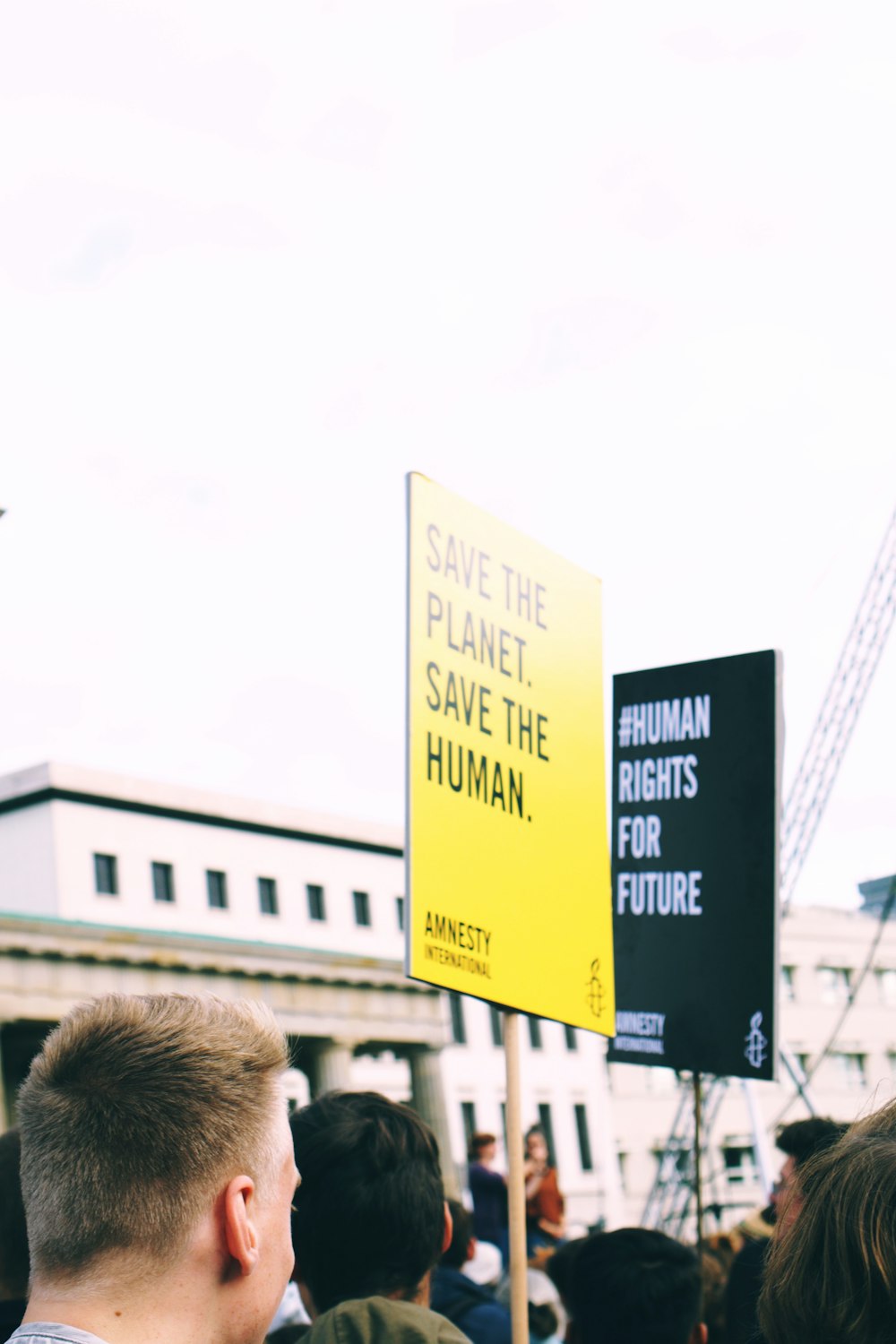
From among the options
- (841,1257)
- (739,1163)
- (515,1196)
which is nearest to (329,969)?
(739,1163)

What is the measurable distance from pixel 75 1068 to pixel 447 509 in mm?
2822

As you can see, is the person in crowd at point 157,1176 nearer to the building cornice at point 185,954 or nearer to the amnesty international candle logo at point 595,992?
the amnesty international candle logo at point 595,992

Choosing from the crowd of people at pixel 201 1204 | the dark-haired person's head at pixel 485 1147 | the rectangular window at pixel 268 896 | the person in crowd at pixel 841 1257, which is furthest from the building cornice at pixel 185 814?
the person in crowd at pixel 841 1257

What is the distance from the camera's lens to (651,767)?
682cm

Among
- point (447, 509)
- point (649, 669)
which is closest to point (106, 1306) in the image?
point (447, 509)

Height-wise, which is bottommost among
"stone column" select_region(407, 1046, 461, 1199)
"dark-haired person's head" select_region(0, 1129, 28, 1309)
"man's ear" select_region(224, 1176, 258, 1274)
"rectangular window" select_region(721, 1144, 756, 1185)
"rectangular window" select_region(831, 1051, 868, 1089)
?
"rectangular window" select_region(721, 1144, 756, 1185)

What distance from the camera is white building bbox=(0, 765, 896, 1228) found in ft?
136

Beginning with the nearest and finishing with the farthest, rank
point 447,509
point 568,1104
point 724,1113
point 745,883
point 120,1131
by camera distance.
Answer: point 120,1131
point 447,509
point 745,883
point 568,1104
point 724,1113

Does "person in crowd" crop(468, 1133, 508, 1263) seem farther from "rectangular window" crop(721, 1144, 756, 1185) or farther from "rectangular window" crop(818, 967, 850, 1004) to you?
"rectangular window" crop(818, 967, 850, 1004)

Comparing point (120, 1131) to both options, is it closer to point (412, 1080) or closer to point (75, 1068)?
point (75, 1068)

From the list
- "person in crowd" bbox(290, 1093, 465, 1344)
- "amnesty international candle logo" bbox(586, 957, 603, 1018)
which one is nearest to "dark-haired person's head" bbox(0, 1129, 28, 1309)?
"person in crowd" bbox(290, 1093, 465, 1344)

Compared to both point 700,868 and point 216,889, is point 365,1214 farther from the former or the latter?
point 216,889

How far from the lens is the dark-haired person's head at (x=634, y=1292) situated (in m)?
3.85

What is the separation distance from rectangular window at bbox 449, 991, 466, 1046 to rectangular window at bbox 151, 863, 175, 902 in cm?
1129
